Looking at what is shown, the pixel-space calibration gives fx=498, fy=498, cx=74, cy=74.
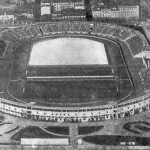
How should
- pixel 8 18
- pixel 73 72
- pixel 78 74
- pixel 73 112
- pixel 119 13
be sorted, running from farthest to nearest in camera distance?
pixel 119 13
pixel 8 18
pixel 73 72
pixel 78 74
pixel 73 112

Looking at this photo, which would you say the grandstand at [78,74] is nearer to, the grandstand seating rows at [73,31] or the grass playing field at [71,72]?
the grandstand seating rows at [73,31]

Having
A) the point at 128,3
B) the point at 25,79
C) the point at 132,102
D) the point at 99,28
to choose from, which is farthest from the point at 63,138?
the point at 128,3

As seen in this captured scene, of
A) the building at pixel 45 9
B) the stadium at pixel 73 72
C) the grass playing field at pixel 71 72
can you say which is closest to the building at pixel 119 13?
the stadium at pixel 73 72

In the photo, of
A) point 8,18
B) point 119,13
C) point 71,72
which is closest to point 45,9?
point 8,18

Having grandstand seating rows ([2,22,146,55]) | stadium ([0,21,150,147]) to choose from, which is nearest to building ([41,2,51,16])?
stadium ([0,21,150,147])

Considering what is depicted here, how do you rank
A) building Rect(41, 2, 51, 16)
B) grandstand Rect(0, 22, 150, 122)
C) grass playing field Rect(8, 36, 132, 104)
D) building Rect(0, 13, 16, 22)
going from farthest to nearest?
1. building Rect(41, 2, 51, 16)
2. building Rect(0, 13, 16, 22)
3. grass playing field Rect(8, 36, 132, 104)
4. grandstand Rect(0, 22, 150, 122)

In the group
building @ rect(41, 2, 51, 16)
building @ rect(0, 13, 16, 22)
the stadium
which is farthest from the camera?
building @ rect(41, 2, 51, 16)

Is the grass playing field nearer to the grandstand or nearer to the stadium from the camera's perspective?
the stadium

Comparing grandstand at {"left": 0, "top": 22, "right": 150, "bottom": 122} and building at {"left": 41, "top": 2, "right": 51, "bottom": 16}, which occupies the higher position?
building at {"left": 41, "top": 2, "right": 51, "bottom": 16}

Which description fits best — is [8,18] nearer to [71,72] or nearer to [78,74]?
[71,72]
